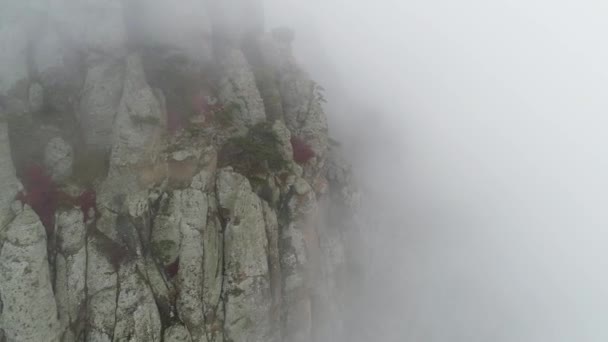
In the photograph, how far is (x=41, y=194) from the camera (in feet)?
101

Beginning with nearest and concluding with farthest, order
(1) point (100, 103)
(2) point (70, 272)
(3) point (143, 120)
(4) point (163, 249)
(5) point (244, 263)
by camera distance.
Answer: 1. (2) point (70, 272)
2. (4) point (163, 249)
3. (5) point (244, 263)
4. (3) point (143, 120)
5. (1) point (100, 103)

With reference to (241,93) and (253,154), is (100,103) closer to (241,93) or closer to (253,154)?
(241,93)

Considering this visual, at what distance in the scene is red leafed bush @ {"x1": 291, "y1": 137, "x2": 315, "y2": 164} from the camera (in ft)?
146

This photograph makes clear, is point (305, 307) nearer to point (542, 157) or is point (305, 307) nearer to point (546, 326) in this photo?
point (546, 326)

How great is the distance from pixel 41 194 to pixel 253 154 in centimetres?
1926

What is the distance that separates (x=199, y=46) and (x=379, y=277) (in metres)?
43.3

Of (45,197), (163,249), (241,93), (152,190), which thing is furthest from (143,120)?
(163,249)

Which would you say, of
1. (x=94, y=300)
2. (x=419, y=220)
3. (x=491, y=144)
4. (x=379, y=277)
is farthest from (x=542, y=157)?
(x=94, y=300)

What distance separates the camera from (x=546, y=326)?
95.7 metres

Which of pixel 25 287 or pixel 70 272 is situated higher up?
pixel 25 287

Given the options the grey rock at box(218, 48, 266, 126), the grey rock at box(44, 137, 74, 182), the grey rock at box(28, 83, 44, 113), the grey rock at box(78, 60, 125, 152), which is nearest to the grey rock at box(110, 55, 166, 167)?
the grey rock at box(78, 60, 125, 152)

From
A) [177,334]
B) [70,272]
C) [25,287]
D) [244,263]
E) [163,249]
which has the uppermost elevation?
[244,263]

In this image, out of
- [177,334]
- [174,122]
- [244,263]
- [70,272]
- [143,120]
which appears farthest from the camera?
[174,122]

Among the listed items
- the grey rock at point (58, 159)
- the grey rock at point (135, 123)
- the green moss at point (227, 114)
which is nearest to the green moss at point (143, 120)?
the grey rock at point (135, 123)
